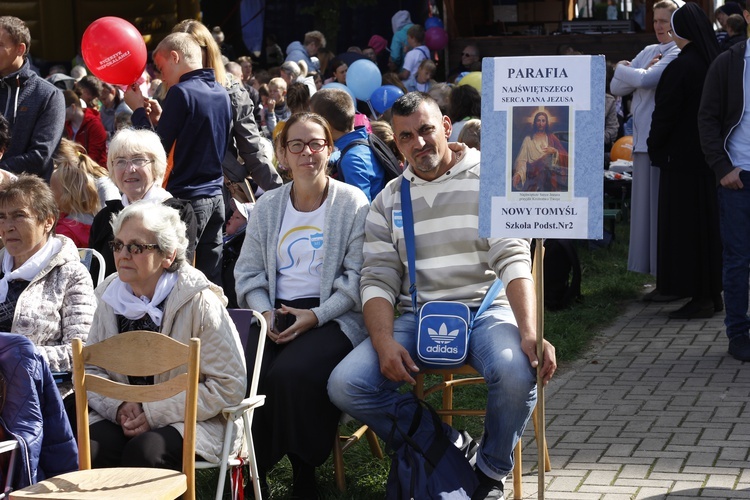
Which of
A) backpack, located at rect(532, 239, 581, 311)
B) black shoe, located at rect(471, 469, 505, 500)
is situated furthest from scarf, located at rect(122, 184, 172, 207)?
backpack, located at rect(532, 239, 581, 311)

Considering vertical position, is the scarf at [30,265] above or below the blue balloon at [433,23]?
below

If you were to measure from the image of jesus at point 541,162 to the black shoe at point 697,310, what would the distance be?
4325 mm

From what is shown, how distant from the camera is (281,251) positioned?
4.99 metres

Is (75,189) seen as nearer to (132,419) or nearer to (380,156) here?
(380,156)

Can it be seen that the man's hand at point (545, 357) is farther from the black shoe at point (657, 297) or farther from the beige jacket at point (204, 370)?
the black shoe at point (657, 297)

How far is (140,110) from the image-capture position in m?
7.02

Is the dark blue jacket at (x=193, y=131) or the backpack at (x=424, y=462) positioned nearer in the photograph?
the backpack at (x=424, y=462)

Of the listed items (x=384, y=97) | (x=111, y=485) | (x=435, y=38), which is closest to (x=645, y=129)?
(x=384, y=97)

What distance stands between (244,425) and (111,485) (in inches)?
24.5

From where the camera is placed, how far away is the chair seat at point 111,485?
11.8 ft

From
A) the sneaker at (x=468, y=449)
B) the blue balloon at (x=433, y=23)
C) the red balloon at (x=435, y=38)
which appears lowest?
the sneaker at (x=468, y=449)

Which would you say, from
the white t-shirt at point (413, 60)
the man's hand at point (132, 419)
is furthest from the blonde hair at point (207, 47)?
the white t-shirt at point (413, 60)

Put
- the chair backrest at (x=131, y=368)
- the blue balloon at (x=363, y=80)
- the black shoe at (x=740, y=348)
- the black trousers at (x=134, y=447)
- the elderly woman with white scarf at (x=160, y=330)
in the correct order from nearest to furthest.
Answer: the chair backrest at (x=131, y=368)
the black trousers at (x=134, y=447)
the elderly woman with white scarf at (x=160, y=330)
the black shoe at (x=740, y=348)
the blue balloon at (x=363, y=80)

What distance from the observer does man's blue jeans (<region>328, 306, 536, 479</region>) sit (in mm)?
4320
